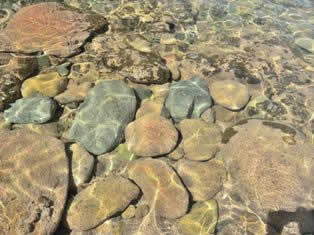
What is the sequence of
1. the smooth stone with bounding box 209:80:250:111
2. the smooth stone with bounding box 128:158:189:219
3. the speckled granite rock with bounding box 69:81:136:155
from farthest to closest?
the smooth stone with bounding box 209:80:250:111
the speckled granite rock with bounding box 69:81:136:155
the smooth stone with bounding box 128:158:189:219

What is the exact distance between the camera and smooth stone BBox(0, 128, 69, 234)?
4.42 m

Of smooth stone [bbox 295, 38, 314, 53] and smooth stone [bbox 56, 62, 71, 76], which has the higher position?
smooth stone [bbox 56, 62, 71, 76]

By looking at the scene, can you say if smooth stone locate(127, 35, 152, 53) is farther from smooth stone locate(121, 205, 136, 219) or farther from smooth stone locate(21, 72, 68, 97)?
smooth stone locate(121, 205, 136, 219)

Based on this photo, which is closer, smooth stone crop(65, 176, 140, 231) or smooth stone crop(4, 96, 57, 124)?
smooth stone crop(65, 176, 140, 231)

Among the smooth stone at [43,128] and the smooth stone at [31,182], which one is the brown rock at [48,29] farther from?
the smooth stone at [31,182]

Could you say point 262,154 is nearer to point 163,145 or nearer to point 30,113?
point 163,145

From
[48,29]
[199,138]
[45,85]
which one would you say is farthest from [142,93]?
[48,29]

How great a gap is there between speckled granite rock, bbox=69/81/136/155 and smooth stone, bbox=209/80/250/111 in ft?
5.18

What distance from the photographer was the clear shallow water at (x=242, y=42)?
22.0 feet

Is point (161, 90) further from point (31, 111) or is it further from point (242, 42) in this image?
point (242, 42)

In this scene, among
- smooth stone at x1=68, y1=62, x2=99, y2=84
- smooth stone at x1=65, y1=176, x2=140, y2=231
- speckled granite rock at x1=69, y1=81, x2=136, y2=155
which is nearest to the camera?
smooth stone at x1=65, y1=176, x2=140, y2=231

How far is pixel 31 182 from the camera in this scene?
471 cm

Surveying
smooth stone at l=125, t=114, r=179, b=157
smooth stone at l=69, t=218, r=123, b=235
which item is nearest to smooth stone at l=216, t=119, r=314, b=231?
smooth stone at l=125, t=114, r=179, b=157

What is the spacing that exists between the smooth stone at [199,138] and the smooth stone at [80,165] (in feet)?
5.03
